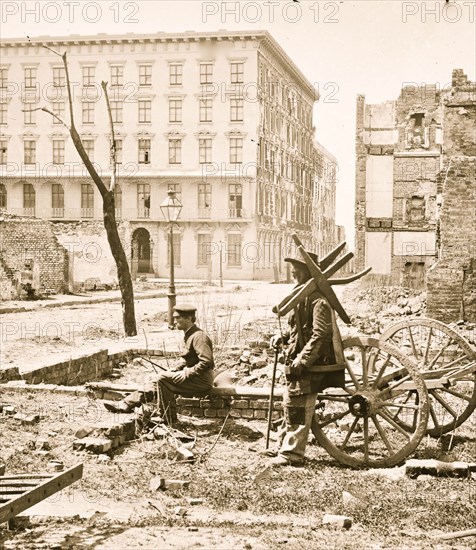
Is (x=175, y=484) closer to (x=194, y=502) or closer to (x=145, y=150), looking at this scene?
(x=194, y=502)

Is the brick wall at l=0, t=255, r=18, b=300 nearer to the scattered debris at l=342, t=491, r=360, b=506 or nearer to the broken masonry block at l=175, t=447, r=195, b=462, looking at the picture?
the broken masonry block at l=175, t=447, r=195, b=462

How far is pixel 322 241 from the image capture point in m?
72.7

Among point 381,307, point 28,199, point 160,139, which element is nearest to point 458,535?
point 381,307

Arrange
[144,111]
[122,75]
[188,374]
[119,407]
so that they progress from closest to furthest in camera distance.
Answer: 1. [188,374]
2. [119,407]
3. [144,111]
4. [122,75]

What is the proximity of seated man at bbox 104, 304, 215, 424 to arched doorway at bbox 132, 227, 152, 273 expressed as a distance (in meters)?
40.9

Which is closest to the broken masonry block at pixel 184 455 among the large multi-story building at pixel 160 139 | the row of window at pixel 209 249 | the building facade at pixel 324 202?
the large multi-story building at pixel 160 139

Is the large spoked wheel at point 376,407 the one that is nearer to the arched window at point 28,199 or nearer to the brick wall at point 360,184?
the brick wall at point 360,184

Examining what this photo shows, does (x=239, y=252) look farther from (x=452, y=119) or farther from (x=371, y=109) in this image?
(x=452, y=119)

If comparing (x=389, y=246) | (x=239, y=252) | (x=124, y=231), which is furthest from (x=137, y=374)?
(x=239, y=252)

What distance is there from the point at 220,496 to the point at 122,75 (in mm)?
45809

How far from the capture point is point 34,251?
30531mm

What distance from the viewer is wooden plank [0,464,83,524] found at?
4961 millimetres

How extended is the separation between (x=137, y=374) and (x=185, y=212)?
1409 inches

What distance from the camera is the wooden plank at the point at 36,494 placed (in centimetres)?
496
